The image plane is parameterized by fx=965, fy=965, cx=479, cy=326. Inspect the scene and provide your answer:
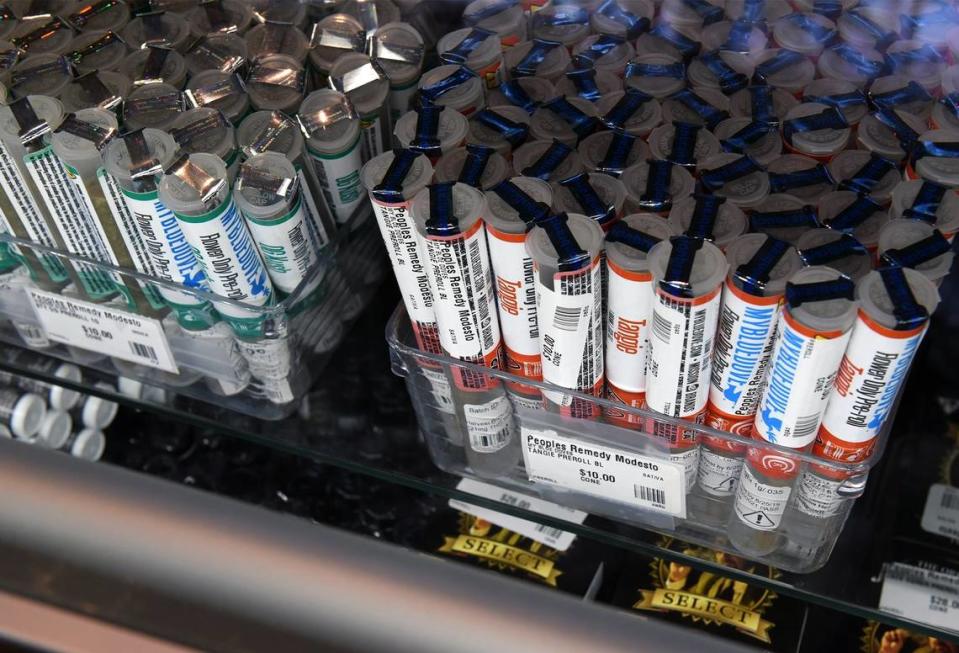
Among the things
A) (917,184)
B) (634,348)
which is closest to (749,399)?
(634,348)

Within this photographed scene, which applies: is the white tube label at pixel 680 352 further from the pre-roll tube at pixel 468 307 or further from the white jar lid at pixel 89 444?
the white jar lid at pixel 89 444

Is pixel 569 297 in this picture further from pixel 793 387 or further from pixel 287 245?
pixel 287 245

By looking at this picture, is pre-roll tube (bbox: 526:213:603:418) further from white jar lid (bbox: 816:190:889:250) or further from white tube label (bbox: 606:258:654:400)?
white jar lid (bbox: 816:190:889:250)

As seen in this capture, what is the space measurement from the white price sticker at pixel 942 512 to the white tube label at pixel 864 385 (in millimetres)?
323

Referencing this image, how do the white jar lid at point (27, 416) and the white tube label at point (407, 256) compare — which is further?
the white jar lid at point (27, 416)

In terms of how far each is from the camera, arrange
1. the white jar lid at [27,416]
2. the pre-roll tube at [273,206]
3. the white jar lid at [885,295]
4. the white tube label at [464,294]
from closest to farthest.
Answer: the white jar lid at [885,295] → the white tube label at [464,294] → the pre-roll tube at [273,206] → the white jar lid at [27,416]

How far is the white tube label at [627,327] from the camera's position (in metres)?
0.69

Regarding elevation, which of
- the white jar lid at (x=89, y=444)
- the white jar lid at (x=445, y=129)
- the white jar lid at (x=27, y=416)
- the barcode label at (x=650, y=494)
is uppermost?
the white jar lid at (x=445, y=129)

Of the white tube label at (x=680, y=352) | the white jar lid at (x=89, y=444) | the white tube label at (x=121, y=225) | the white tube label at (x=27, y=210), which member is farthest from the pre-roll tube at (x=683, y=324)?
the white jar lid at (x=89, y=444)

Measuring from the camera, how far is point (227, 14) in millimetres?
1031

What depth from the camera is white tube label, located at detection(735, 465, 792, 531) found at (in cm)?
78

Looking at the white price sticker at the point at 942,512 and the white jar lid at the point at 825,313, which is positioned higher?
the white jar lid at the point at 825,313

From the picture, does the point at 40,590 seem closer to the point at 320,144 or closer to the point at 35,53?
the point at 320,144

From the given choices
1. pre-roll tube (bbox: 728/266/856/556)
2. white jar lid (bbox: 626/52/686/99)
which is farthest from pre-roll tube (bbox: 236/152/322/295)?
pre-roll tube (bbox: 728/266/856/556)
